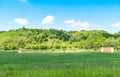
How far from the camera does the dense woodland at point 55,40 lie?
98812 mm

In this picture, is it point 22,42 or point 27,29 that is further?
point 27,29

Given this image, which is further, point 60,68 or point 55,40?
point 55,40

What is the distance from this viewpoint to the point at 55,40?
4518 inches

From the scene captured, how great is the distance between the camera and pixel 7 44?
4476 inches

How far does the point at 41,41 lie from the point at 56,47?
A: 15294 millimetres

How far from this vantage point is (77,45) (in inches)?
3979

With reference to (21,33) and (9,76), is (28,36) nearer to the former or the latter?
(21,33)

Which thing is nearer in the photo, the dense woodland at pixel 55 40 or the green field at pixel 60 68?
the green field at pixel 60 68

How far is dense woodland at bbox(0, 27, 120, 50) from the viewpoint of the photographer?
98812mm

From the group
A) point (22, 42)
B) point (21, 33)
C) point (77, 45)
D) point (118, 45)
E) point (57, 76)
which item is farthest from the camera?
point (21, 33)

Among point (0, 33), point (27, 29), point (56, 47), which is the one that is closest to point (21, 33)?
point (27, 29)

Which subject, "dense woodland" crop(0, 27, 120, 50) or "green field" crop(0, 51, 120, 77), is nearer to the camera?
"green field" crop(0, 51, 120, 77)

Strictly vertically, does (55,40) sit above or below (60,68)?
below

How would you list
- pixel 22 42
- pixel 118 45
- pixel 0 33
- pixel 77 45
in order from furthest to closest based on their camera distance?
1. pixel 0 33
2. pixel 22 42
3. pixel 77 45
4. pixel 118 45
